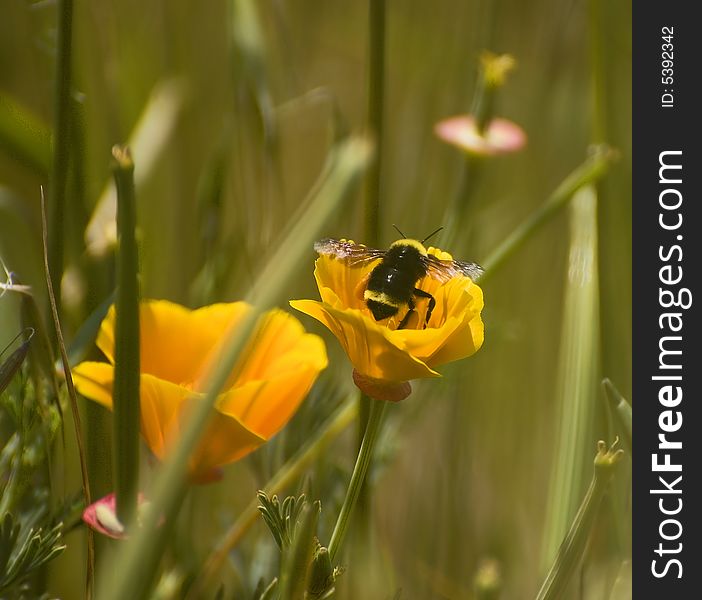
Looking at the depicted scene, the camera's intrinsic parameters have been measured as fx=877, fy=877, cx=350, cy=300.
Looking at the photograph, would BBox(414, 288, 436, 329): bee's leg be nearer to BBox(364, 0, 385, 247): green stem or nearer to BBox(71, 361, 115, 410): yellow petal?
BBox(364, 0, 385, 247): green stem

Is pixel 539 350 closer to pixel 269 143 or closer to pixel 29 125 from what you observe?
pixel 269 143

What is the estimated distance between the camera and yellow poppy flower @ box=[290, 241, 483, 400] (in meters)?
0.39

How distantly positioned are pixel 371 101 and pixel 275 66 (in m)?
0.62

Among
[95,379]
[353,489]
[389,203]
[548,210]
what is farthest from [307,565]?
[389,203]

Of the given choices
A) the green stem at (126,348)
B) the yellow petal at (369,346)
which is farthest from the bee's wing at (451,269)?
the green stem at (126,348)

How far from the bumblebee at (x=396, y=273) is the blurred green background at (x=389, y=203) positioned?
0.09m

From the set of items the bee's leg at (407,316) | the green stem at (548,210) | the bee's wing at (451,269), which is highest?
the green stem at (548,210)

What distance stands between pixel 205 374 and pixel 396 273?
0.48 ft

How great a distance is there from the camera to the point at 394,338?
0.39 meters

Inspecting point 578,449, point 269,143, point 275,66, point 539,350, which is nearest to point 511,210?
point 539,350

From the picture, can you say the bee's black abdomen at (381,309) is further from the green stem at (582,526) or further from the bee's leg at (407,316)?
the green stem at (582,526)

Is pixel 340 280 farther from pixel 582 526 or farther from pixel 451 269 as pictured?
pixel 582 526

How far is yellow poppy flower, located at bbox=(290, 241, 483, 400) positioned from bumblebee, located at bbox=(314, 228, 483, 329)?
2.1 inches

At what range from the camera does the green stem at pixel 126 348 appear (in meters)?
0.32
